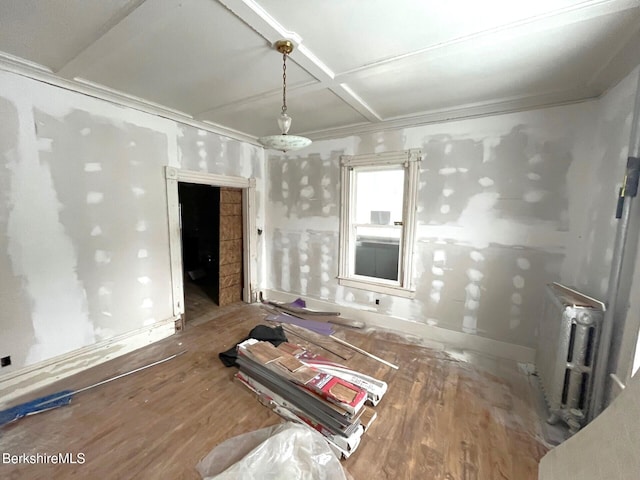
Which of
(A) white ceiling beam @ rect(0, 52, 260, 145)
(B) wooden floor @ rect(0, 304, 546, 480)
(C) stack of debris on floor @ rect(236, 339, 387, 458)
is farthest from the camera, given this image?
(A) white ceiling beam @ rect(0, 52, 260, 145)

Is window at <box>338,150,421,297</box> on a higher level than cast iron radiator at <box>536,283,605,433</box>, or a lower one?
higher


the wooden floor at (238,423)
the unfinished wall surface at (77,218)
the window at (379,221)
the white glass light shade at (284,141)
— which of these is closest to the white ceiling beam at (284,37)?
the white glass light shade at (284,141)

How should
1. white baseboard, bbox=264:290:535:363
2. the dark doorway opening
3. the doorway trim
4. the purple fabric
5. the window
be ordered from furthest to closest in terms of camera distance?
1. the dark doorway opening
2. the purple fabric
3. the window
4. the doorway trim
5. white baseboard, bbox=264:290:535:363

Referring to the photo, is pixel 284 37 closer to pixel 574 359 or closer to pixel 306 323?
pixel 574 359

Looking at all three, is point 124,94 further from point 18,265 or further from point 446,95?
point 446,95

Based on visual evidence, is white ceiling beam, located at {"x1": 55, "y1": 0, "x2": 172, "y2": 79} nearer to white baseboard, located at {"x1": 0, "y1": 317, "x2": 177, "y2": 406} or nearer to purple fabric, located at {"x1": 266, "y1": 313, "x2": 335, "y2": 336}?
white baseboard, located at {"x1": 0, "y1": 317, "x2": 177, "y2": 406}

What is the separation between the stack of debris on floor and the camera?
1.66m

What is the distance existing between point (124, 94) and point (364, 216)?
9.81ft

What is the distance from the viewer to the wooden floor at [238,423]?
5.09 feet

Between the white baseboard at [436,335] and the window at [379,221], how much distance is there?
384 mm

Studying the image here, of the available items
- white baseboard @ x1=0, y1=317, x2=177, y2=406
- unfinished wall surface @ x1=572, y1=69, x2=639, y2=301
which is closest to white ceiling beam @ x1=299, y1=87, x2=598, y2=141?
unfinished wall surface @ x1=572, y1=69, x2=639, y2=301

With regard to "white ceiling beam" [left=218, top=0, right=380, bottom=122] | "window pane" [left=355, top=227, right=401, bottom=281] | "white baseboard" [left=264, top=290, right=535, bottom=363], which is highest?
"white ceiling beam" [left=218, top=0, right=380, bottom=122]

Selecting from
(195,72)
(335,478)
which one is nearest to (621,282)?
(335,478)

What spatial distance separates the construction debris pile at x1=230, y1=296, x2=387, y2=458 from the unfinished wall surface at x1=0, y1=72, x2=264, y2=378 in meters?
1.52
